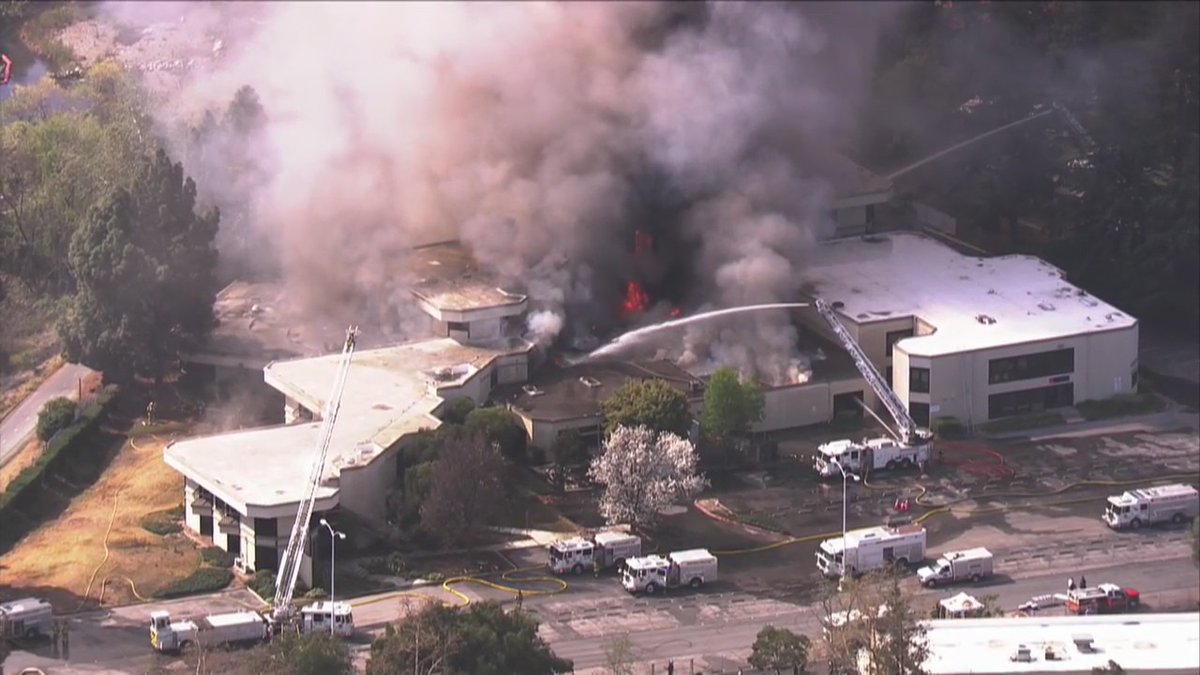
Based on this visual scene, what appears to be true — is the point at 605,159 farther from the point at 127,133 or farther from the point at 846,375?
the point at 127,133

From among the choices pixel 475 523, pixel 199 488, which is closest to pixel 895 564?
pixel 475 523

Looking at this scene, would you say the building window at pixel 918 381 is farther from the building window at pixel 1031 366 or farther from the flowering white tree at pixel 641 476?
the flowering white tree at pixel 641 476

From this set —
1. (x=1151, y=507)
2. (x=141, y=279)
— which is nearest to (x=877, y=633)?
(x=1151, y=507)

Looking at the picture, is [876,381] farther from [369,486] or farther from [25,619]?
[25,619]

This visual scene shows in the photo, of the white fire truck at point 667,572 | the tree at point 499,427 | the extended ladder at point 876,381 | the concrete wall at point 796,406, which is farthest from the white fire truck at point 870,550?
the tree at point 499,427

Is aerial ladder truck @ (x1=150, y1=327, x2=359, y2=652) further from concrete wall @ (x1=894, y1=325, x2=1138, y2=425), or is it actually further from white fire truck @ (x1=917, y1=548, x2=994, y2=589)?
concrete wall @ (x1=894, y1=325, x2=1138, y2=425)

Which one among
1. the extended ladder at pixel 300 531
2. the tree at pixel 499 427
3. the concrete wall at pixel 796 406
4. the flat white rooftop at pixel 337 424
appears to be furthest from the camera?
the concrete wall at pixel 796 406
